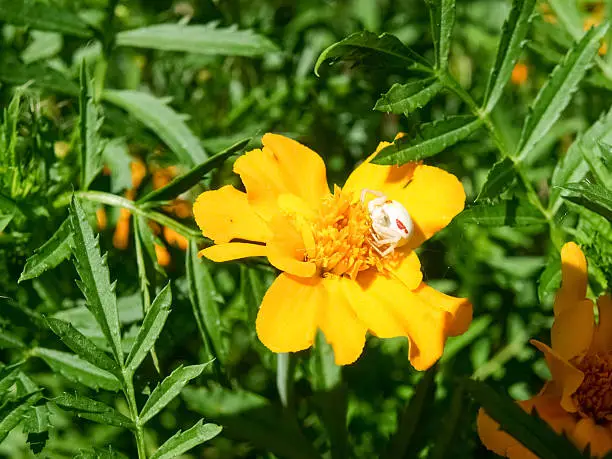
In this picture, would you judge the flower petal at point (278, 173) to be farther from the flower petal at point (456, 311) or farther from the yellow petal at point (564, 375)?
the yellow petal at point (564, 375)

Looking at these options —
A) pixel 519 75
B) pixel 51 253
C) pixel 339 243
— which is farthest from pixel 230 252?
pixel 519 75

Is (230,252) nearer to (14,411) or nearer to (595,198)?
(14,411)

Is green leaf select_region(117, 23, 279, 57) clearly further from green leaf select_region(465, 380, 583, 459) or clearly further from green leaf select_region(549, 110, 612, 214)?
green leaf select_region(465, 380, 583, 459)

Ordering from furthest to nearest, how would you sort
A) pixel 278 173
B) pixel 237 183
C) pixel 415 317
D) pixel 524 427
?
pixel 237 183 < pixel 278 173 < pixel 415 317 < pixel 524 427

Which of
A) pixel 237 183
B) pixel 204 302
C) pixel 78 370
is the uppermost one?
pixel 204 302

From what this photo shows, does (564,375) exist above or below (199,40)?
below

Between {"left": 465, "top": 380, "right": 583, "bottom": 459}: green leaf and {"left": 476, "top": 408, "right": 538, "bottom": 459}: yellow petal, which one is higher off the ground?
{"left": 465, "top": 380, "right": 583, "bottom": 459}: green leaf

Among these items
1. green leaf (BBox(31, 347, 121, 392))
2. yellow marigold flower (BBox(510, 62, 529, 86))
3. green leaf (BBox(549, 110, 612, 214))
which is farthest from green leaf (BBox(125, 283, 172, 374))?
yellow marigold flower (BBox(510, 62, 529, 86))
